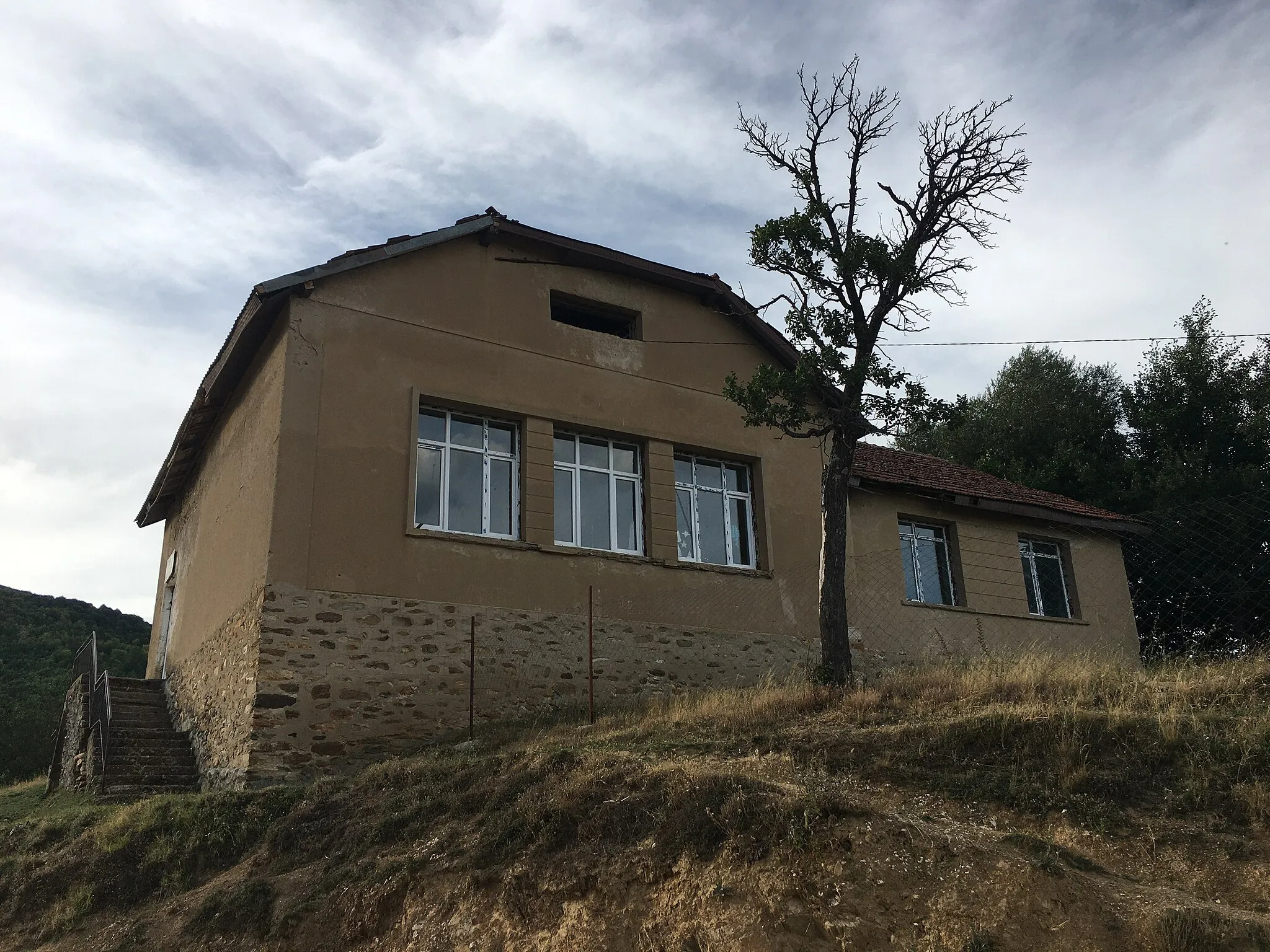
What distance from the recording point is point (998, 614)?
18.9 m

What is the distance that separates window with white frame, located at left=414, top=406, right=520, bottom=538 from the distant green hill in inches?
595

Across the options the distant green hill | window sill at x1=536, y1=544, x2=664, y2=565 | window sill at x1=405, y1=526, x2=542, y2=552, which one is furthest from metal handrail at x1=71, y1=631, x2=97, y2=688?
window sill at x1=536, y1=544, x2=664, y2=565

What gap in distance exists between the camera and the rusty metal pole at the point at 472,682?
43.4ft

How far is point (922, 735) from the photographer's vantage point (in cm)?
930

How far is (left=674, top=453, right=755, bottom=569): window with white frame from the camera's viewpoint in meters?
16.6

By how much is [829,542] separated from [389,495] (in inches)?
221

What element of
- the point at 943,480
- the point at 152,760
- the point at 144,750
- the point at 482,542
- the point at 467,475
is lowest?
the point at 152,760

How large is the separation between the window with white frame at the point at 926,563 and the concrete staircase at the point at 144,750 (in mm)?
11222

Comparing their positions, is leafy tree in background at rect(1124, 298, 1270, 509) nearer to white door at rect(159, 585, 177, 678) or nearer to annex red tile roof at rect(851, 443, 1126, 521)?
annex red tile roof at rect(851, 443, 1126, 521)

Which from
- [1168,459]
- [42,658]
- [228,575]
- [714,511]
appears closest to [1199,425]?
[1168,459]

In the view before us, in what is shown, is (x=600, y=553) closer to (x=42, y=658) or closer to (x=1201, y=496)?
(x=1201, y=496)

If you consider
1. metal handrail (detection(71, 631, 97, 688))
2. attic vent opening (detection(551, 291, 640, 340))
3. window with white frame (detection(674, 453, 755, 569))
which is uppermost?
attic vent opening (detection(551, 291, 640, 340))

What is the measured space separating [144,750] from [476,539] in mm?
5512

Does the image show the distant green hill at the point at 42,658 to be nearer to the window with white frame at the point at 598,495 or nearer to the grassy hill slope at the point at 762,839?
the window with white frame at the point at 598,495
